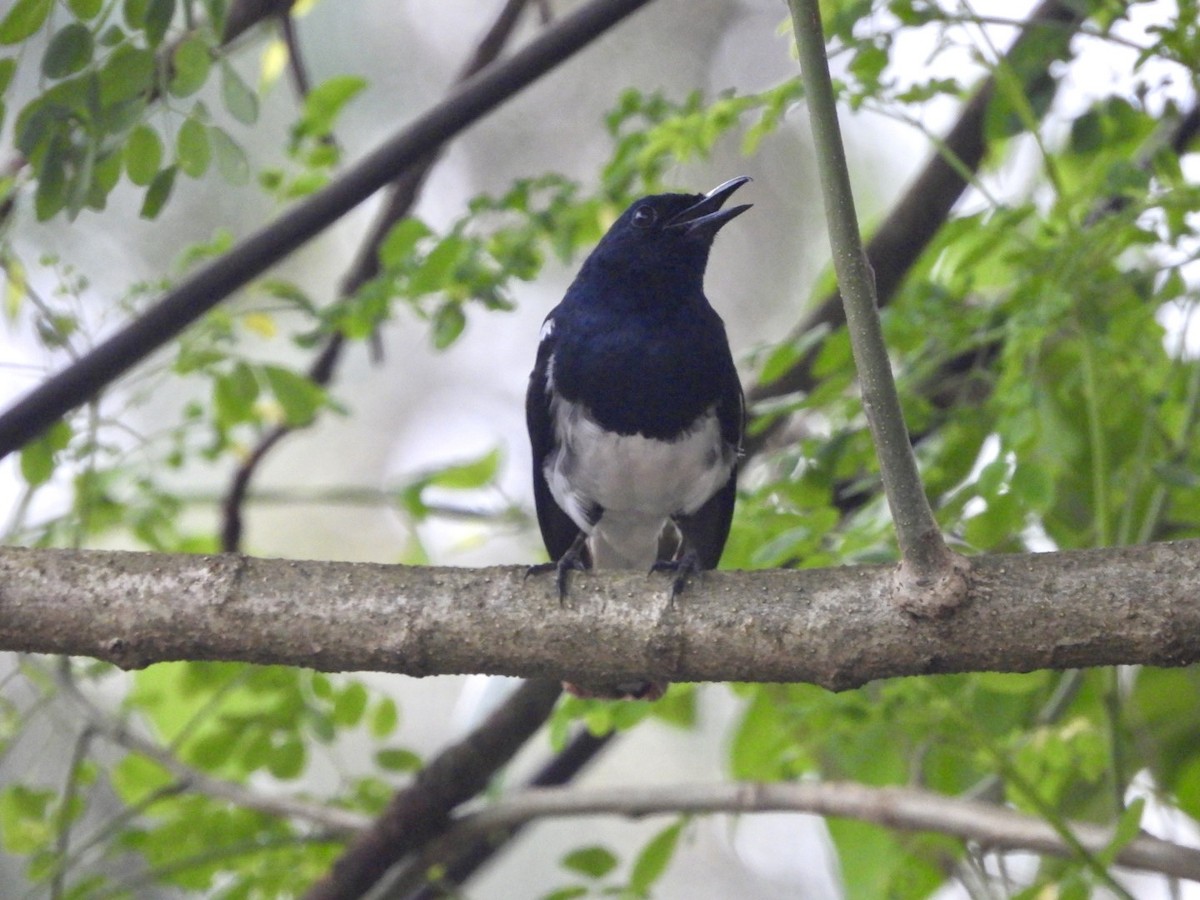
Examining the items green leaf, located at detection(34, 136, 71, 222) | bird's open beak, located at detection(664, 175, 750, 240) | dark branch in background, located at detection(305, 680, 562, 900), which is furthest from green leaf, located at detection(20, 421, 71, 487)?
bird's open beak, located at detection(664, 175, 750, 240)

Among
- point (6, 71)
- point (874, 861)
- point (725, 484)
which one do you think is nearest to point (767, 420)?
point (725, 484)

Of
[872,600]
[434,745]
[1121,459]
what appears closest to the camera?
[872,600]

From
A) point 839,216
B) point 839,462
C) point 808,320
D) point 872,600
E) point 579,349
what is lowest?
point 872,600

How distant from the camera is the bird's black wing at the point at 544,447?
3.55 metres

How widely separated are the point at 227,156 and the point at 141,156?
15 centimetres

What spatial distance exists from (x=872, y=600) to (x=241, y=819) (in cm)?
211

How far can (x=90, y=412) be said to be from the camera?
3.18 m

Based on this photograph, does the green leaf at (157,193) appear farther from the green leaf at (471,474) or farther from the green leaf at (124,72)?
the green leaf at (471,474)

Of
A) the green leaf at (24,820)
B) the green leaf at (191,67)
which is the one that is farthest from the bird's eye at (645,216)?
the green leaf at (24,820)

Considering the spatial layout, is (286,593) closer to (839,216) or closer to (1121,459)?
(839,216)

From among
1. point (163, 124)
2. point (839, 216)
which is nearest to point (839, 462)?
point (839, 216)

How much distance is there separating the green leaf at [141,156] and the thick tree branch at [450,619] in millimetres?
710

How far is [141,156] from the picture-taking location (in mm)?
2479

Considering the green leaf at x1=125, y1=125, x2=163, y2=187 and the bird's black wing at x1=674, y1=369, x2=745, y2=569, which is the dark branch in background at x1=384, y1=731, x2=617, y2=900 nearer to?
the bird's black wing at x1=674, y1=369, x2=745, y2=569
